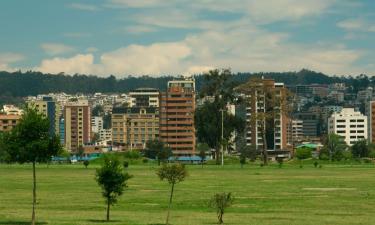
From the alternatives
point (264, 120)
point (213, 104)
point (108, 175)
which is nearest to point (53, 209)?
point (108, 175)

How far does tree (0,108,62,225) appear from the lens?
39.6 meters

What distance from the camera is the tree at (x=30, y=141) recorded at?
39.6m

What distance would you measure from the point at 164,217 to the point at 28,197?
1945 cm

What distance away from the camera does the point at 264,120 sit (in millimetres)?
158250

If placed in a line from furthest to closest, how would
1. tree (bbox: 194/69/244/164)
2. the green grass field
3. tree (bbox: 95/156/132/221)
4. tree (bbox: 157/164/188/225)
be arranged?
tree (bbox: 194/69/244/164), the green grass field, tree (bbox: 95/156/132/221), tree (bbox: 157/164/188/225)

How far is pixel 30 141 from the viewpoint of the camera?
39781 millimetres

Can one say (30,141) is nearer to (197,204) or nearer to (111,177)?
(111,177)

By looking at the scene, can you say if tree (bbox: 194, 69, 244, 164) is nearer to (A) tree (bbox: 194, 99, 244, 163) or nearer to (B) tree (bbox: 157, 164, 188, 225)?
(A) tree (bbox: 194, 99, 244, 163)

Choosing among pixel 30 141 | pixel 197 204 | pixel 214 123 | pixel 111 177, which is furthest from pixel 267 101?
pixel 30 141

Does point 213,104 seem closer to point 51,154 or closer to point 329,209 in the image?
point 329,209

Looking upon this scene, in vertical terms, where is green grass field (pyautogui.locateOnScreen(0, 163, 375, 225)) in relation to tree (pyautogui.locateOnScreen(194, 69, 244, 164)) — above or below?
below

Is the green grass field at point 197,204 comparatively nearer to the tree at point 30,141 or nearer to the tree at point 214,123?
the tree at point 30,141

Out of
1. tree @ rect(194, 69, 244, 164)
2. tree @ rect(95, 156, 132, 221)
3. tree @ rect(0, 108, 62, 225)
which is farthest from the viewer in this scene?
tree @ rect(194, 69, 244, 164)

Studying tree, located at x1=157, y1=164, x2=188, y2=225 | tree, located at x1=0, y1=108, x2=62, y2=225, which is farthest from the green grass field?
tree, located at x1=0, y1=108, x2=62, y2=225
